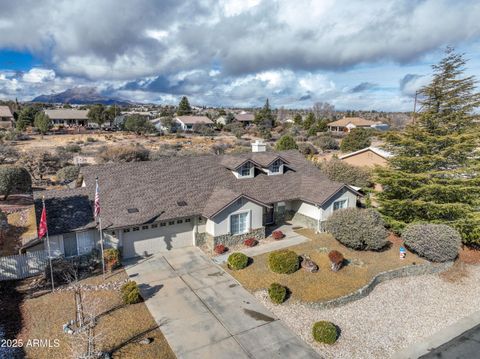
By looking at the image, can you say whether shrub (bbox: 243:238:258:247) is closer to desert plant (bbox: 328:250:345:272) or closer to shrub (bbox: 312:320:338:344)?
desert plant (bbox: 328:250:345:272)

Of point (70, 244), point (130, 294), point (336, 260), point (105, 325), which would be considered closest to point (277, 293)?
point (336, 260)

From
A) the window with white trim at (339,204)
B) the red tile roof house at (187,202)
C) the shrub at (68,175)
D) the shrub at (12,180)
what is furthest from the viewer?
the shrub at (68,175)

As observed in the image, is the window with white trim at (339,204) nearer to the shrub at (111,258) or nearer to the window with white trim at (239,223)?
the window with white trim at (239,223)

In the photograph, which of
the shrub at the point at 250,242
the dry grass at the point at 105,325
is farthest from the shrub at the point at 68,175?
the shrub at the point at 250,242

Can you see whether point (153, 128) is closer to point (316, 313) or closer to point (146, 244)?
point (146, 244)

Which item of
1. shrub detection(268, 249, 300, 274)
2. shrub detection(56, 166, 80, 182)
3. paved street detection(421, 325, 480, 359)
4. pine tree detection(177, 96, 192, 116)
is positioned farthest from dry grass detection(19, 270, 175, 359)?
pine tree detection(177, 96, 192, 116)
